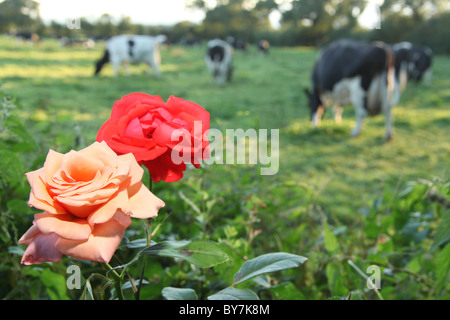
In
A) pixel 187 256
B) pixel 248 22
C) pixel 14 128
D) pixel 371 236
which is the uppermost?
pixel 248 22

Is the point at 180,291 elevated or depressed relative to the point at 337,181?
elevated

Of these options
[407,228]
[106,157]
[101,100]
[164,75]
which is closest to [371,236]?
[407,228]

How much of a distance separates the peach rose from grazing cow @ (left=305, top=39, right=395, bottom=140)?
5.60m

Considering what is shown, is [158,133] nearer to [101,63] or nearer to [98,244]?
[98,244]

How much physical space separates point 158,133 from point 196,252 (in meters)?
0.21

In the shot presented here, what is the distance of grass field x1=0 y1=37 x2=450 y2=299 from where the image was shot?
132 cm

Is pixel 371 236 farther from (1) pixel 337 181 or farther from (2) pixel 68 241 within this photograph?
(1) pixel 337 181

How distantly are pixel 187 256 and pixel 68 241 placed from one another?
0.19 meters

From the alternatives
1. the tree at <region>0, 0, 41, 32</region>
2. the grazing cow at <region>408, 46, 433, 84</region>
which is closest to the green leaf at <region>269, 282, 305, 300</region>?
the grazing cow at <region>408, 46, 433, 84</region>

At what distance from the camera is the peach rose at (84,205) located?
512 mm

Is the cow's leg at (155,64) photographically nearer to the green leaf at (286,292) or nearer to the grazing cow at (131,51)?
the grazing cow at (131,51)

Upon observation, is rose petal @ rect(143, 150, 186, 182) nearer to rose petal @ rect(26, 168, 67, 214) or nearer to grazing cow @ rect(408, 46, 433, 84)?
rose petal @ rect(26, 168, 67, 214)

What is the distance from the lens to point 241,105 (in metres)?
8.13

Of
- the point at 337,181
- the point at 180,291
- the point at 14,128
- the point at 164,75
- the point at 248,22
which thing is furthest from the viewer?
the point at 248,22
